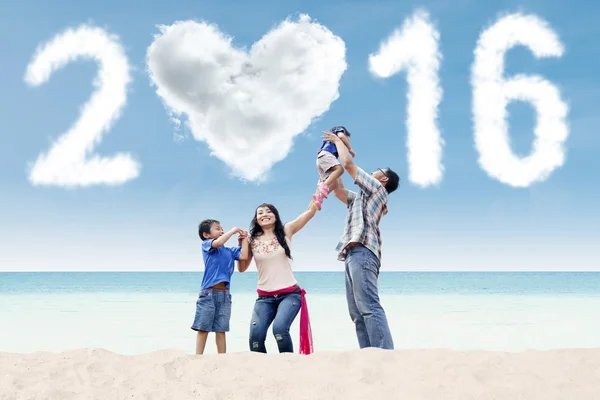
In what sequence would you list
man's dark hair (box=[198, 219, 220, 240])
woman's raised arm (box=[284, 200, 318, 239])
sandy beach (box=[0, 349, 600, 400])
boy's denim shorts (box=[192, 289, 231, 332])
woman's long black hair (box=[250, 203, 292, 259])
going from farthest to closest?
man's dark hair (box=[198, 219, 220, 240]) < boy's denim shorts (box=[192, 289, 231, 332]) < woman's raised arm (box=[284, 200, 318, 239]) < woman's long black hair (box=[250, 203, 292, 259]) < sandy beach (box=[0, 349, 600, 400])

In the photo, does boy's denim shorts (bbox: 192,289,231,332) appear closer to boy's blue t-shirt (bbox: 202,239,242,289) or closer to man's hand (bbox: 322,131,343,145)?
boy's blue t-shirt (bbox: 202,239,242,289)

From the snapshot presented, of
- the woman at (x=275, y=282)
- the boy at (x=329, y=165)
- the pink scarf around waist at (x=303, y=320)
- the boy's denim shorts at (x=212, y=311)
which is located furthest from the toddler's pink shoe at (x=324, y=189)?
the boy's denim shorts at (x=212, y=311)

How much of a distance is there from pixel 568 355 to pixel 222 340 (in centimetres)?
311

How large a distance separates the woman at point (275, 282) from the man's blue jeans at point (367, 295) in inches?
22.0

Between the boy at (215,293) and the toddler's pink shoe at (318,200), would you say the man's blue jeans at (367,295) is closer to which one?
the toddler's pink shoe at (318,200)

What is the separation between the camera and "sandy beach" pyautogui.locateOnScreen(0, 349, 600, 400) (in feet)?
11.9

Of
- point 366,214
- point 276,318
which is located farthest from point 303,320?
point 366,214

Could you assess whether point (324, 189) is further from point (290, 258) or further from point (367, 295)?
point (367, 295)

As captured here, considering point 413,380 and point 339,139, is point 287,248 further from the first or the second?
point 413,380

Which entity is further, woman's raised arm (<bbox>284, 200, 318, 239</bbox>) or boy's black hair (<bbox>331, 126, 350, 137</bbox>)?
woman's raised arm (<bbox>284, 200, 318, 239</bbox>)

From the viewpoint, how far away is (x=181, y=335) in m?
11.4

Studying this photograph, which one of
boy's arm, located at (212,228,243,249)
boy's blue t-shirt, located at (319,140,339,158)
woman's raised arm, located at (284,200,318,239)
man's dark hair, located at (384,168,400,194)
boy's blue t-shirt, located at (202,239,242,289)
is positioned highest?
boy's blue t-shirt, located at (319,140,339,158)

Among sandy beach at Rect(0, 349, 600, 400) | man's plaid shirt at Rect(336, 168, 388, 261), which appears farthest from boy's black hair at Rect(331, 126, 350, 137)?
sandy beach at Rect(0, 349, 600, 400)

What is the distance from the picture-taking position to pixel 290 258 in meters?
4.85
